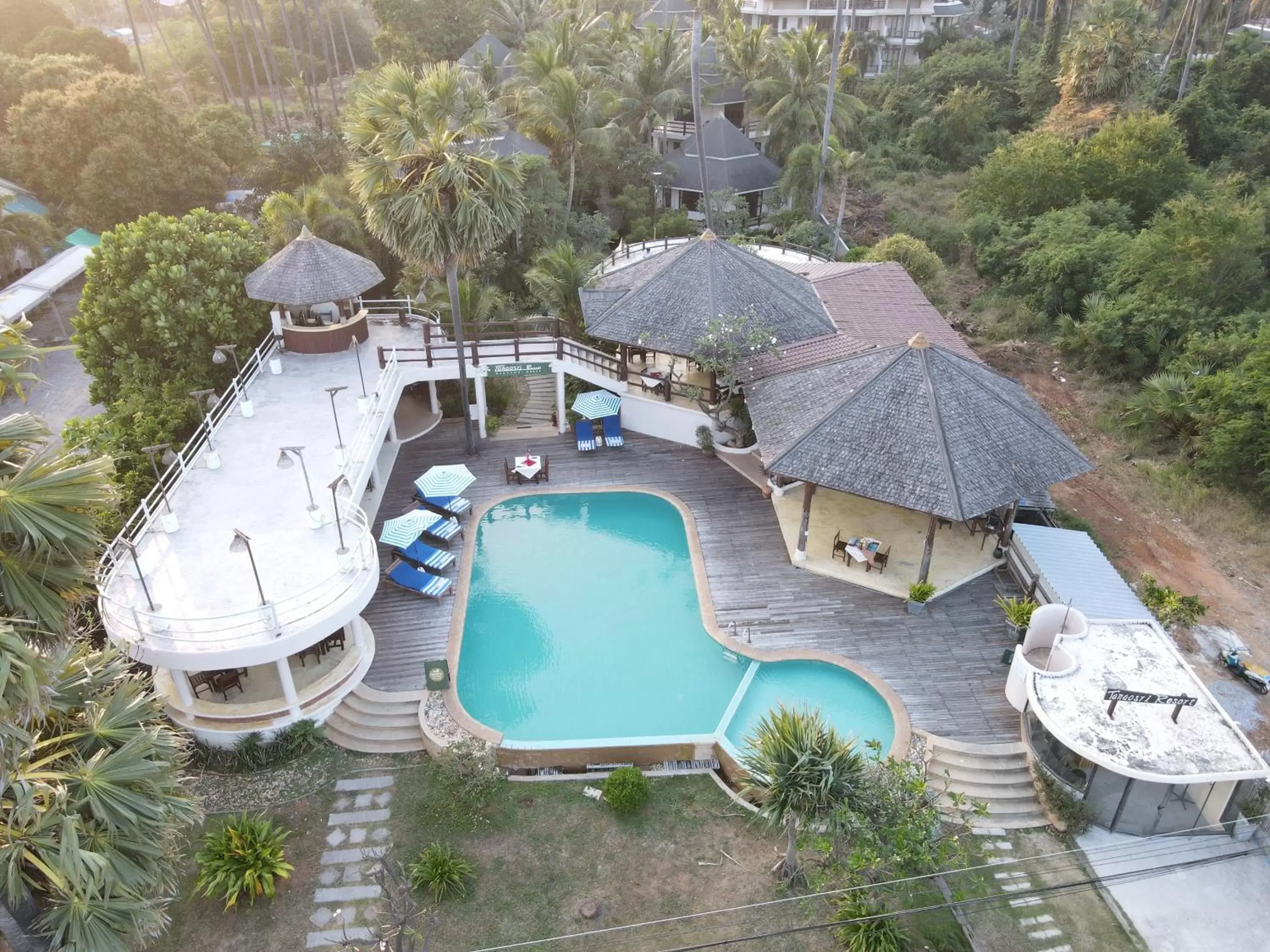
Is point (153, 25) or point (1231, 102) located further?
point (153, 25)

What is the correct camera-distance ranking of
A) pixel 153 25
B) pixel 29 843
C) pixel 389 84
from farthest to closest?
1. pixel 153 25
2. pixel 389 84
3. pixel 29 843

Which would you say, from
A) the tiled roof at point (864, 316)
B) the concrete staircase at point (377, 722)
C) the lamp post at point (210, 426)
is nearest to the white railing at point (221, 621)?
the concrete staircase at point (377, 722)

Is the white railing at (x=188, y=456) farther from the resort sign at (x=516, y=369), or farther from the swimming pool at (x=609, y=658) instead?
the swimming pool at (x=609, y=658)

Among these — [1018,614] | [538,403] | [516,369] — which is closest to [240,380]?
[516,369]

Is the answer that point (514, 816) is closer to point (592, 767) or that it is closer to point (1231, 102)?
point (592, 767)

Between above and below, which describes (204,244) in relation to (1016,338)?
above

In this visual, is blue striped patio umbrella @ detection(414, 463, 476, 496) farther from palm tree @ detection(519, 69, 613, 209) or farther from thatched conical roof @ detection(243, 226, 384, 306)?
palm tree @ detection(519, 69, 613, 209)

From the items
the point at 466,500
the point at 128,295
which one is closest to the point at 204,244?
the point at 128,295
